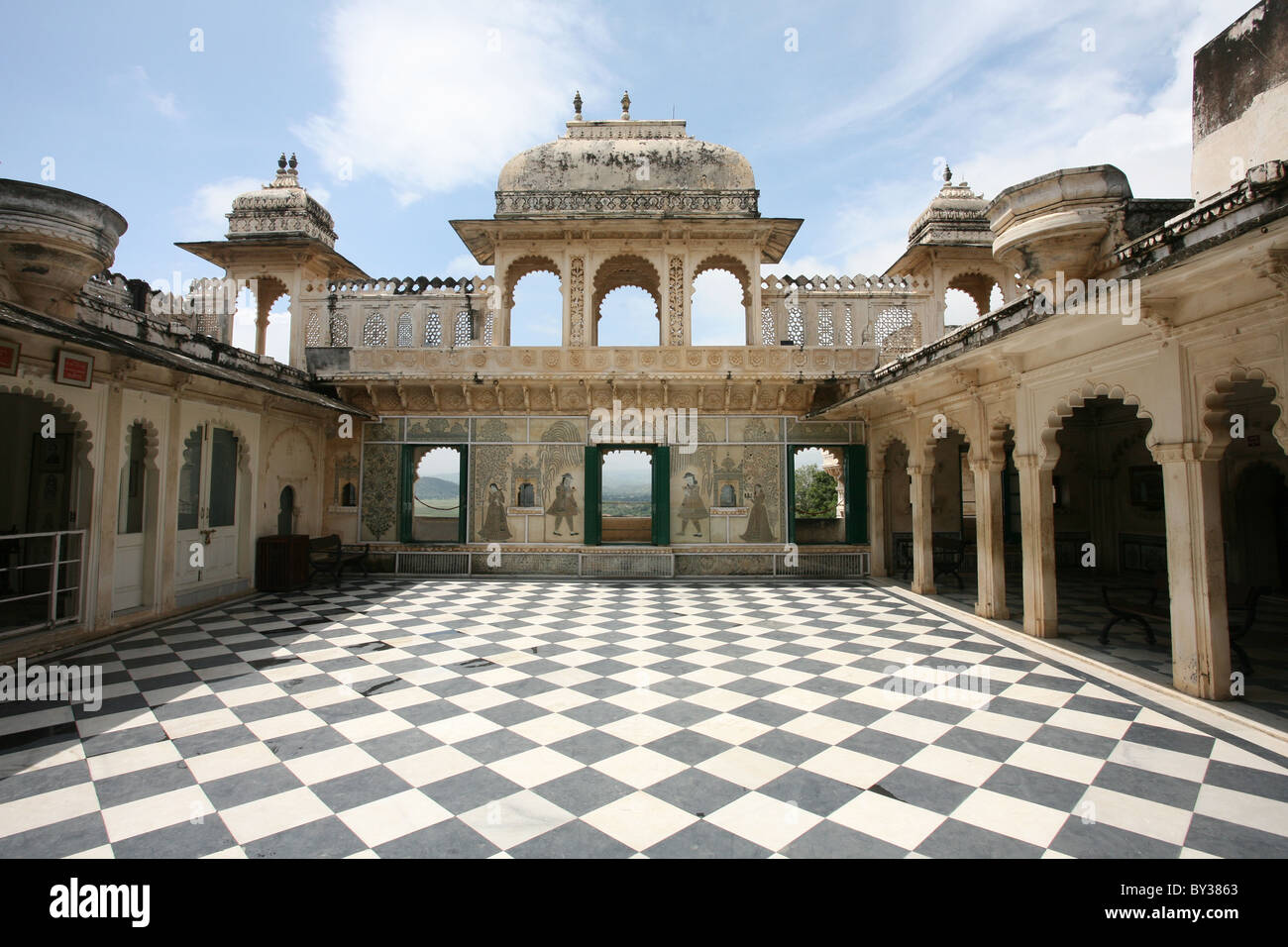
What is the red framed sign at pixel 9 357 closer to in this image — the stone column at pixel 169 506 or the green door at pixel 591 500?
the stone column at pixel 169 506

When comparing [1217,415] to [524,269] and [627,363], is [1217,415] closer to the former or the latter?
[627,363]

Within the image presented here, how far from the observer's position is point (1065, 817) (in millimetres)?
3174

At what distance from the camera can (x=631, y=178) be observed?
1276 cm

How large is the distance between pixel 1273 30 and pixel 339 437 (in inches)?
574

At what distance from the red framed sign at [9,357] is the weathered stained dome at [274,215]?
7.65 meters

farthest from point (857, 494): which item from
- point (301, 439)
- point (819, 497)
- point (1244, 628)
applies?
point (819, 497)

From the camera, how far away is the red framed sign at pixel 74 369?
6.53 metres

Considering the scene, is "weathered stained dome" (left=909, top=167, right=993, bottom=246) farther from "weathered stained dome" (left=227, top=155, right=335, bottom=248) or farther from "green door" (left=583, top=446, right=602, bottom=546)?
"weathered stained dome" (left=227, top=155, right=335, bottom=248)

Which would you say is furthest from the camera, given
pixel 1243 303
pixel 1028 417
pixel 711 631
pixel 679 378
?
pixel 679 378

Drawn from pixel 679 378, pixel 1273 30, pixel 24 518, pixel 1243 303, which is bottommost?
pixel 24 518

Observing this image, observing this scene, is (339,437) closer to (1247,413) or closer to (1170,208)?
(1170,208)

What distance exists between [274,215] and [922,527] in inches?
585
